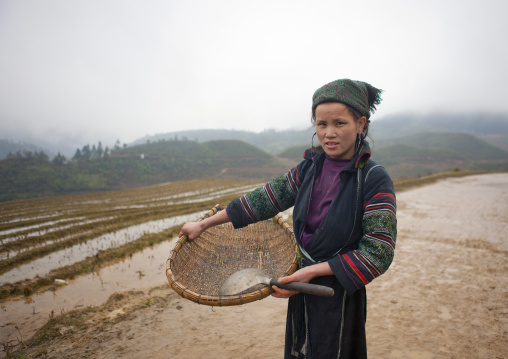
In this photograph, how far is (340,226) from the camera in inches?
47.8

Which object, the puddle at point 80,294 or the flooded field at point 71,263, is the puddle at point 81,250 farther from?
the puddle at point 80,294

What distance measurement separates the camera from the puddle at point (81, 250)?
5719mm

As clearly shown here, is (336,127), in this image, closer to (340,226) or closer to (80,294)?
(340,226)

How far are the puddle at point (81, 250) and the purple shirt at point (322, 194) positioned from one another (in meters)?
6.60

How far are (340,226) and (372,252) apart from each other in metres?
0.18

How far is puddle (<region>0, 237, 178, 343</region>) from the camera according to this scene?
148 inches

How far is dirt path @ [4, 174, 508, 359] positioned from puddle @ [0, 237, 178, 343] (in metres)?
0.49

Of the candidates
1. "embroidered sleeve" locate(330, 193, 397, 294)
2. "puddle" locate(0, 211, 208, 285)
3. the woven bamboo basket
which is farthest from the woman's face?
"puddle" locate(0, 211, 208, 285)

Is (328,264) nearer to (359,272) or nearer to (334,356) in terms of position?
(359,272)

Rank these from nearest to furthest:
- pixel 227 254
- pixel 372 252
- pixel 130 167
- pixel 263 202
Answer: pixel 372 252
pixel 263 202
pixel 227 254
pixel 130 167

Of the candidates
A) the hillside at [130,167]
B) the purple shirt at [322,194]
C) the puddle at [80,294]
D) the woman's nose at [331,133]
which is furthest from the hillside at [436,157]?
the woman's nose at [331,133]

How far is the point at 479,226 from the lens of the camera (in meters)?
7.19

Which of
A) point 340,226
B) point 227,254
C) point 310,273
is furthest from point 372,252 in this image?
point 227,254

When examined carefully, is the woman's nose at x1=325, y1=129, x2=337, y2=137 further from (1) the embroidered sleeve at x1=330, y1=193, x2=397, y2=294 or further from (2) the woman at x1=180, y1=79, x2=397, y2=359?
(1) the embroidered sleeve at x1=330, y1=193, x2=397, y2=294
